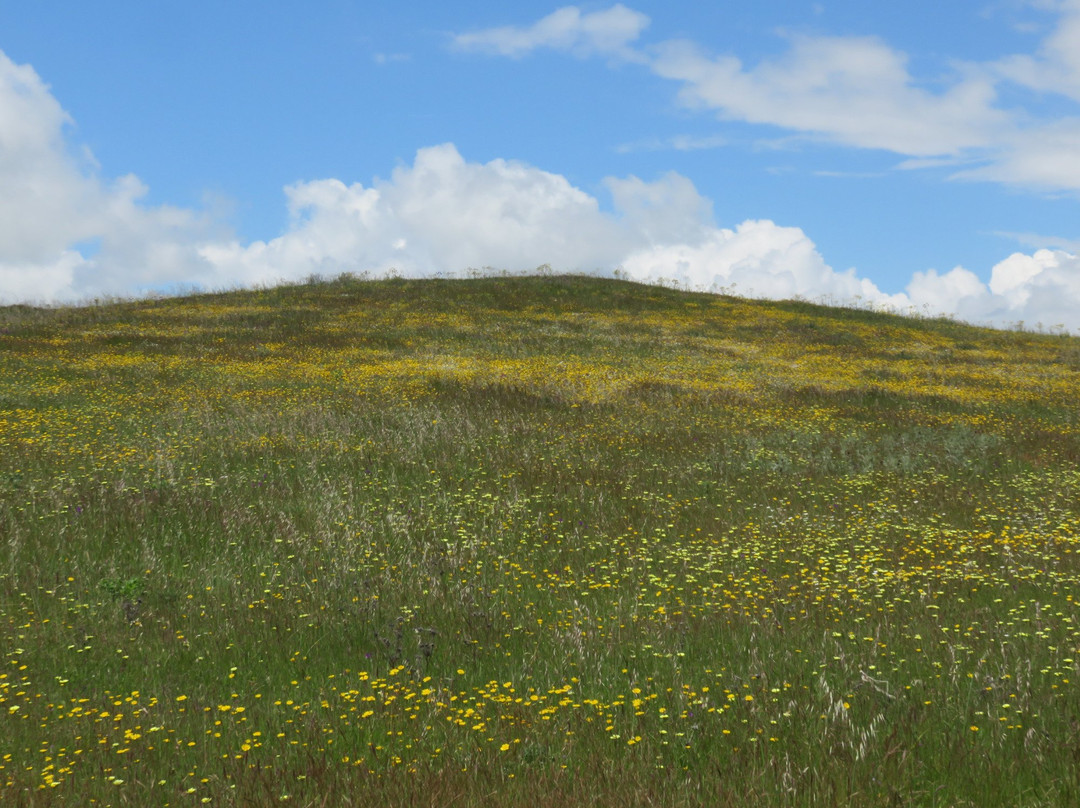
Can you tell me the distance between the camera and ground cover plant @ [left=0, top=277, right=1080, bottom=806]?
357cm

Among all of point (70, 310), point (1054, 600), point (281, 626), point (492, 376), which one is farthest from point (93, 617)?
point (70, 310)

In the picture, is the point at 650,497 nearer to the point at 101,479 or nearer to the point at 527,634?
the point at 527,634

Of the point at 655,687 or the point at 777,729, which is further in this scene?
the point at 655,687

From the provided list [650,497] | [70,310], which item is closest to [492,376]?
[650,497]

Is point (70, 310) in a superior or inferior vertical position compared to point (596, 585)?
superior

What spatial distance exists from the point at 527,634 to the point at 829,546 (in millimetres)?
3757

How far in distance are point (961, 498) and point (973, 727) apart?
23.1 ft

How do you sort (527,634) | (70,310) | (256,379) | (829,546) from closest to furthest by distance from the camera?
(527,634) < (829,546) < (256,379) < (70,310)

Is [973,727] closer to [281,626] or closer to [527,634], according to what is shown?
[527,634]

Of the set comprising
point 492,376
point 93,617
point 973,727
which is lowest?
point 93,617

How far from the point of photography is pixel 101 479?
962 cm

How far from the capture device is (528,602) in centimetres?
601

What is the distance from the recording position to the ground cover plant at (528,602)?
11.7ft

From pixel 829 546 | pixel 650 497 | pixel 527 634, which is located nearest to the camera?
pixel 527 634
